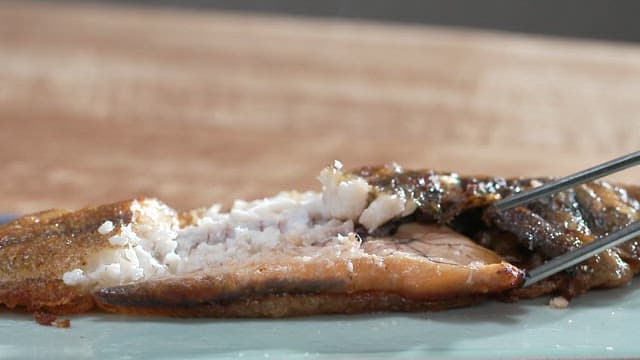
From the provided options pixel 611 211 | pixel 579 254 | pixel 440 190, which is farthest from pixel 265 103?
pixel 579 254

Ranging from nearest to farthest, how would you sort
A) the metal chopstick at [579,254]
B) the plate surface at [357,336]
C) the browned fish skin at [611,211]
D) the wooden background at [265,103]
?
the plate surface at [357,336]
the metal chopstick at [579,254]
the browned fish skin at [611,211]
the wooden background at [265,103]

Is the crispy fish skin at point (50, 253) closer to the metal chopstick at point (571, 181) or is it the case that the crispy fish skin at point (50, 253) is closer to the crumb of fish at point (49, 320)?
the crumb of fish at point (49, 320)

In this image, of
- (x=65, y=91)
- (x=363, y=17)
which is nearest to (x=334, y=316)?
(x=65, y=91)

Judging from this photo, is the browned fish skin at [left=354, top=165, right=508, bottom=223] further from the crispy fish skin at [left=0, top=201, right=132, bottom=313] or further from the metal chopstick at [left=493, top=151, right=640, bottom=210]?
the crispy fish skin at [left=0, top=201, right=132, bottom=313]

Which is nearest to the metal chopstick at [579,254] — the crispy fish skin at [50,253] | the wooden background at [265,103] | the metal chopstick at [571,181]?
the metal chopstick at [571,181]

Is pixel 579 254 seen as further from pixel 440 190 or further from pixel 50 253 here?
pixel 50 253

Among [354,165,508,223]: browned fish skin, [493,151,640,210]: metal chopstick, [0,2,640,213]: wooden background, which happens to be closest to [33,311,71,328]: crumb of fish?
[354,165,508,223]: browned fish skin
